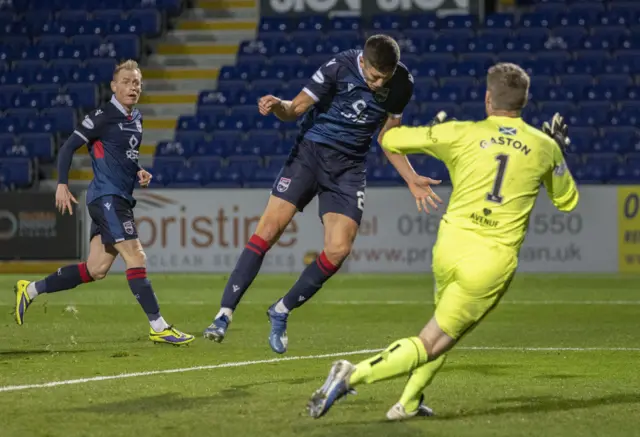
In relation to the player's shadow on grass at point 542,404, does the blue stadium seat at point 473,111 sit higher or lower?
lower

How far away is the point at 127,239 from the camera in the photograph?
32.7ft

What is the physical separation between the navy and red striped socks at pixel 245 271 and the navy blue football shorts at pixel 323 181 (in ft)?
1.22

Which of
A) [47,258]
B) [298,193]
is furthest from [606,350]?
[47,258]

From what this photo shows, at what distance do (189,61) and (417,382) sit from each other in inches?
840

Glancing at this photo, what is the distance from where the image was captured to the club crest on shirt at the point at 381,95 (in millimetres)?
8477

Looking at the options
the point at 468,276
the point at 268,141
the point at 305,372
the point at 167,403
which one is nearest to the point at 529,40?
the point at 268,141

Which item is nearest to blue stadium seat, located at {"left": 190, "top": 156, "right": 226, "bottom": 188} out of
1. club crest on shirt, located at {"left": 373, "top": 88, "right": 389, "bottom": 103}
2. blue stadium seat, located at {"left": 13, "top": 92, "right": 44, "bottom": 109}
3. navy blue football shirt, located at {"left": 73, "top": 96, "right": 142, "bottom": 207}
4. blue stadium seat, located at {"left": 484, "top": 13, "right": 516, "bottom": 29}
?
blue stadium seat, located at {"left": 13, "top": 92, "right": 44, "bottom": 109}

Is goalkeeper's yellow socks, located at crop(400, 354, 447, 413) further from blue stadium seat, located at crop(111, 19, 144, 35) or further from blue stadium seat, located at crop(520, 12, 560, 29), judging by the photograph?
blue stadium seat, located at crop(111, 19, 144, 35)

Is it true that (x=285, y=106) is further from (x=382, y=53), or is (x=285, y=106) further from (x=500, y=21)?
(x=500, y=21)

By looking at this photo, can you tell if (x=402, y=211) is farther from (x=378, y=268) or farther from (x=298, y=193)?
(x=298, y=193)

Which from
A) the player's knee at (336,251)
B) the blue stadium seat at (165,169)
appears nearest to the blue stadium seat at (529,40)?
the blue stadium seat at (165,169)

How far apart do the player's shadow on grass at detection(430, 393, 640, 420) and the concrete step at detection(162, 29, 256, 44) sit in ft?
68.0

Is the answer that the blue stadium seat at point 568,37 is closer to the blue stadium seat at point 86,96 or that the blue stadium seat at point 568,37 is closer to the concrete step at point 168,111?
the concrete step at point 168,111

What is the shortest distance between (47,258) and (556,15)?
37.6 ft
